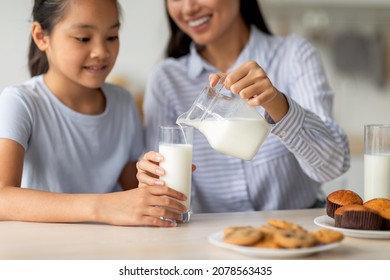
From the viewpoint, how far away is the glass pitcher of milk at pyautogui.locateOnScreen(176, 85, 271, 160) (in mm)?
1176

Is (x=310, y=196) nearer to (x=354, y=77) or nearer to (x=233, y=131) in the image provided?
(x=233, y=131)

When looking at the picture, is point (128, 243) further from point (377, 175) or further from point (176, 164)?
point (377, 175)

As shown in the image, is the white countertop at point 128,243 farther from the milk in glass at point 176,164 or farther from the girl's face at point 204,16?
the girl's face at point 204,16

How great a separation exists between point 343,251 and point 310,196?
0.88 meters

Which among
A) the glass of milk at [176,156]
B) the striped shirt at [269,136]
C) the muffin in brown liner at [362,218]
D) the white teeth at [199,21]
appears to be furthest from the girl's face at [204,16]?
the muffin in brown liner at [362,218]

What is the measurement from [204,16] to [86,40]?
1.31 ft

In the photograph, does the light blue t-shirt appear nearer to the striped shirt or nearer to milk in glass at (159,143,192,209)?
the striped shirt

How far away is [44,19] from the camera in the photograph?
1.62 metres

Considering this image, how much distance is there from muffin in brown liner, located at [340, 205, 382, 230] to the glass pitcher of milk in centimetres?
22

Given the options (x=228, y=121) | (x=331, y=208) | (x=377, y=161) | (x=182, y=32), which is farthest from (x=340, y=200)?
(x=182, y=32)

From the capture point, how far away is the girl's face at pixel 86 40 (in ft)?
5.08

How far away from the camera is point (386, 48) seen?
3701 mm

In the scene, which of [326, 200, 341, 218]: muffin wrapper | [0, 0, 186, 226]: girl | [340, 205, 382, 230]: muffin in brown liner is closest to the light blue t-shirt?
[0, 0, 186, 226]: girl
